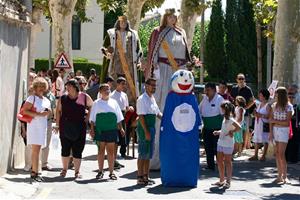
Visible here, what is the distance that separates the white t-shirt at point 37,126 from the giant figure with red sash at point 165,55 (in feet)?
8.04

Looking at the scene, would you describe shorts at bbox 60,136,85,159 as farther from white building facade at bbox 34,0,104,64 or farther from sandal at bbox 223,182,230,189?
white building facade at bbox 34,0,104,64

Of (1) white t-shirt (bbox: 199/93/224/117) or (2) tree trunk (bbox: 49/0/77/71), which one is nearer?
(1) white t-shirt (bbox: 199/93/224/117)

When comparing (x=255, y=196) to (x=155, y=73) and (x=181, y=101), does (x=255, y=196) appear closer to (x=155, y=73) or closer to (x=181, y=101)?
(x=181, y=101)

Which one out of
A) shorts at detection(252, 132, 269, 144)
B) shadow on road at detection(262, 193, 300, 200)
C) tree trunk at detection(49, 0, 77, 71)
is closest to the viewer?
shadow on road at detection(262, 193, 300, 200)

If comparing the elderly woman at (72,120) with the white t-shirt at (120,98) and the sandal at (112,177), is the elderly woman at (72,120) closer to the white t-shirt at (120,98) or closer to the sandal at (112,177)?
the sandal at (112,177)

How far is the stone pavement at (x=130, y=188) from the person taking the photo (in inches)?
479

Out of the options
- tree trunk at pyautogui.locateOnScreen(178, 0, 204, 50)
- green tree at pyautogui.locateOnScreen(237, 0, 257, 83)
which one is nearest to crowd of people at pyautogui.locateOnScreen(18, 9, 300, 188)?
tree trunk at pyautogui.locateOnScreen(178, 0, 204, 50)

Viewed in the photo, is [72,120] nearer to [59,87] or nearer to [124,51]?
[124,51]

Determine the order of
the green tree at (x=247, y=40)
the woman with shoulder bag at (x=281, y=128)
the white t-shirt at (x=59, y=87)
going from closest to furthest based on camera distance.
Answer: the woman with shoulder bag at (x=281, y=128), the white t-shirt at (x=59, y=87), the green tree at (x=247, y=40)

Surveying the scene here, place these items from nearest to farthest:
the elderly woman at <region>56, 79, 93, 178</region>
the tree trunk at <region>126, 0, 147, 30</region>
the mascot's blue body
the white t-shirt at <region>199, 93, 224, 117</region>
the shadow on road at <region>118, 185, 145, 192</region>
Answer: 1. the shadow on road at <region>118, 185, 145, 192</region>
2. the mascot's blue body
3. the elderly woman at <region>56, 79, 93, 178</region>
4. the white t-shirt at <region>199, 93, 224, 117</region>
5. the tree trunk at <region>126, 0, 147, 30</region>

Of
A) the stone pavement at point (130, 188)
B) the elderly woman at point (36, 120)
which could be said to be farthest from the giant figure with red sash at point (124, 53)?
the elderly woman at point (36, 120)

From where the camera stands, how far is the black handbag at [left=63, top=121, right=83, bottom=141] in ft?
45.6

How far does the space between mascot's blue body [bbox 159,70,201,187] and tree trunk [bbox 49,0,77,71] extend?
1623 centimetres

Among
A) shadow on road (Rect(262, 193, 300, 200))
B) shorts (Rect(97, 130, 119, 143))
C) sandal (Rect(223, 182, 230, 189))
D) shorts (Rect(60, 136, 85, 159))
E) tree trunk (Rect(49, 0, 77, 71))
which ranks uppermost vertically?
tree trunk (Rect(49, 0, 77, 71))
